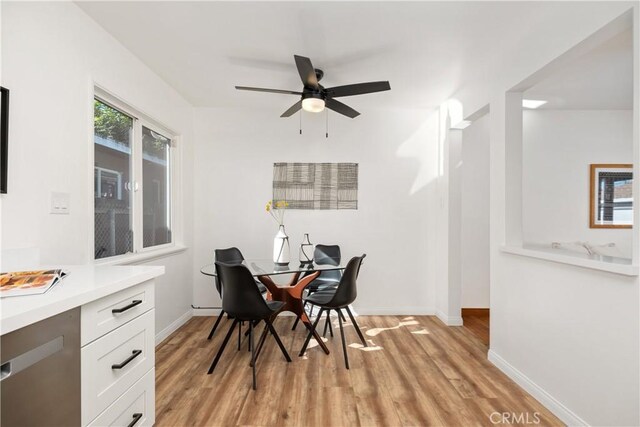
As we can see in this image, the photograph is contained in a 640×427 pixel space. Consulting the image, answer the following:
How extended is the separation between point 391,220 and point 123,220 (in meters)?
2.91

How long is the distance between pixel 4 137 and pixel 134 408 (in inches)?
56.6

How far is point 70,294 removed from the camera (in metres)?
1.03

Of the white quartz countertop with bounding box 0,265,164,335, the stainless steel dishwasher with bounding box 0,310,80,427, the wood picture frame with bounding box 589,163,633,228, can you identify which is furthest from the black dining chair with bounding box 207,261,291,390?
the wood picture frame with bounding box 589,163,633,228

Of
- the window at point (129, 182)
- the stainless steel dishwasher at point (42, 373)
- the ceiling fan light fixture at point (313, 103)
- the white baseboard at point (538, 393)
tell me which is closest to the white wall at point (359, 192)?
the window at point (129, 182)

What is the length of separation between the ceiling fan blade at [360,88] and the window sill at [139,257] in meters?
2.17

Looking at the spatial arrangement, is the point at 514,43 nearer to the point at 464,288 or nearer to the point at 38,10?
the point at 464,288

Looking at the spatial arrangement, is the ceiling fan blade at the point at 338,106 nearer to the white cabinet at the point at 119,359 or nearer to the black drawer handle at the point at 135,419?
the white cabinet at the point at 119,359

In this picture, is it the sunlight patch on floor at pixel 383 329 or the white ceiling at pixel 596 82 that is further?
the sunlight patch on floor at pixel 383 329

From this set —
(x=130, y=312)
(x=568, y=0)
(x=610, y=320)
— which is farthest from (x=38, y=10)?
(x=610, y=320)

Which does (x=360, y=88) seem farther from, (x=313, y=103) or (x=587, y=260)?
(x=587, y=260)

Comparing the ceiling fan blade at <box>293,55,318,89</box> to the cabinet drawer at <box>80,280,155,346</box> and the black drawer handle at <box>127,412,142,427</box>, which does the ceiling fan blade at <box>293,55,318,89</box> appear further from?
the black drawer handle at <box>127,412,142,427</box>

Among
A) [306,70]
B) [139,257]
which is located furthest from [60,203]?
[306,70]

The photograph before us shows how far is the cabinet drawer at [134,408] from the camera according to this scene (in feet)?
3.99

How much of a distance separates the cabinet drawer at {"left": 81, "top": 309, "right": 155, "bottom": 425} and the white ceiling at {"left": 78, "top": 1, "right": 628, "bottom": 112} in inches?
77.2
